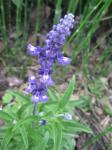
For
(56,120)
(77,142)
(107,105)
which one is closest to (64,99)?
(56,120)

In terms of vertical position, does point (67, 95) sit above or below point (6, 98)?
below

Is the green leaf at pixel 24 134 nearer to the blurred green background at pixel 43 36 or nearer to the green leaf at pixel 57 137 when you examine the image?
the green leaf at pixel 57 137

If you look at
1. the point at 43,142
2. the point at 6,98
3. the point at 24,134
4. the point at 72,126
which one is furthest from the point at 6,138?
the point at 6,98

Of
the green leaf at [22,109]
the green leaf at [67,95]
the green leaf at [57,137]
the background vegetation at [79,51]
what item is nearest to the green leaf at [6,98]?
the background vegetation at [79,51]

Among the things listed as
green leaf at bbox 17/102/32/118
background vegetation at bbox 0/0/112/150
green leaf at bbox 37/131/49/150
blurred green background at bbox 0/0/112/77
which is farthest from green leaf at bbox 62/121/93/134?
blurred green background at bbox 0/0/112/77

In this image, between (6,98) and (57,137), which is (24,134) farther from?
(6,98)

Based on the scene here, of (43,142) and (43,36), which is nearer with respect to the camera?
(43,142)

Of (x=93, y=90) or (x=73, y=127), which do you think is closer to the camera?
(x=73, y=127)

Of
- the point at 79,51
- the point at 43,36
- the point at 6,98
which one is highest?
the point at 43,36

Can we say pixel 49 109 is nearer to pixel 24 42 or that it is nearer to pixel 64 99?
pixel 64 99
